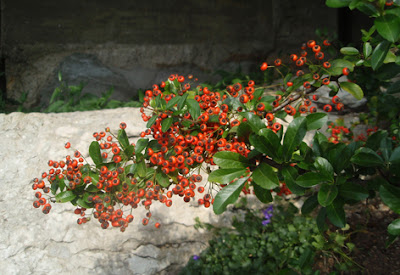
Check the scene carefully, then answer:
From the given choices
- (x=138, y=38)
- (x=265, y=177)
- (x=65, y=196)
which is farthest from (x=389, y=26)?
(x=138, y=38)

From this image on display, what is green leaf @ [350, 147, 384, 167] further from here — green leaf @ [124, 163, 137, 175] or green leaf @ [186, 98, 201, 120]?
green leaf @ [124, 163, 137, 175]

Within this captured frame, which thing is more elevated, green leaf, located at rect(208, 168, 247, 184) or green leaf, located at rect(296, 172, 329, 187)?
green leaf, located at rect(296, 172, 329, 187)

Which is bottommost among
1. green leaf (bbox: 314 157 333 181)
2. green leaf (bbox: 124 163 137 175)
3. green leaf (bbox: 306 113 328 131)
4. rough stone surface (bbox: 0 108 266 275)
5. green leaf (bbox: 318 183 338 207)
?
rough stone surface (bbox: 0 108 266 275)

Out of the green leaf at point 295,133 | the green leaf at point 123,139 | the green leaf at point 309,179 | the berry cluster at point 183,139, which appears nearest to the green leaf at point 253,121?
the berry cluster at point 183,139

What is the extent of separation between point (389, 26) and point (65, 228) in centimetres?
236

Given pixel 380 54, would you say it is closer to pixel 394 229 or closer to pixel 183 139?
pixel 394 229

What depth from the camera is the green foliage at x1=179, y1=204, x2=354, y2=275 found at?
2.66 metres

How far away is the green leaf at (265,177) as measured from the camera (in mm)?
1176

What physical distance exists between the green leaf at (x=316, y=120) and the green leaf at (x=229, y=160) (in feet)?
0.91

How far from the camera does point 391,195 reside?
1.13 metres

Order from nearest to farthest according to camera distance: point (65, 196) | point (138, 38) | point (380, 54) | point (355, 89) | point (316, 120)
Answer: point (380, 54)
point (316, 120)
point (355, 89)
point (65, 196)
point (138, 38)

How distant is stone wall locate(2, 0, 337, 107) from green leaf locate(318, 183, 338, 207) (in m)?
3.50

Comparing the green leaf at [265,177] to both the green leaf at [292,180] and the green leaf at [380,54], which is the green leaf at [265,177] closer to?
the green leaf at [292,180]

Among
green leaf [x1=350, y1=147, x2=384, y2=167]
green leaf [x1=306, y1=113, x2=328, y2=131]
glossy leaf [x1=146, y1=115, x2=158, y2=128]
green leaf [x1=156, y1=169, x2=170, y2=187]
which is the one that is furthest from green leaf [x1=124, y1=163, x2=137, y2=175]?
green leaf [x1=350, y1=147, x2=384, y2=167]
